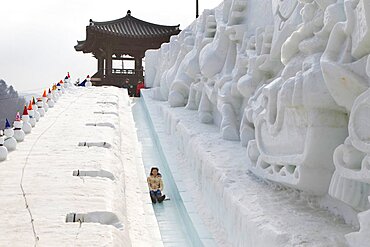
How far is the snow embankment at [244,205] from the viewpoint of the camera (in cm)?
346

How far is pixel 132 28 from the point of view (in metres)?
22.6

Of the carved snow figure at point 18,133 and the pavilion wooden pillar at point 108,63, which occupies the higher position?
the pavilion wooden pillar at point 108,63

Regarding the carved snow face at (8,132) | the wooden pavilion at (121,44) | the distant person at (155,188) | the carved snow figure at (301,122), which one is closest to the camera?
the carved snow figure at (301,122)

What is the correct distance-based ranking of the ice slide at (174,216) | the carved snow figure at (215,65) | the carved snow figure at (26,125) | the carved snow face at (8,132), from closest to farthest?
the ice slide at (174,216)
the carved snow face at (8,132)
the carved snow figure at (26,125)
the carved snow figure at (215,65)

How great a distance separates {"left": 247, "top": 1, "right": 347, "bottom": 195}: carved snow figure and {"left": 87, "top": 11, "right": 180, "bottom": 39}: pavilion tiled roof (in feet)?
55.4

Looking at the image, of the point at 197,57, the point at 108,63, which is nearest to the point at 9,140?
the point at 197,57

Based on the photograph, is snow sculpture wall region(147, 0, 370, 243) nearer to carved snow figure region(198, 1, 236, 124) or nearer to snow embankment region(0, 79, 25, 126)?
carved snow figure region(198, 1, 236, 124)

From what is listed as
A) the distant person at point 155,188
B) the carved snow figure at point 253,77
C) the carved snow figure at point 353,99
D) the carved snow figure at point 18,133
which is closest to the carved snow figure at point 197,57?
the carved snow figure at point 253,77

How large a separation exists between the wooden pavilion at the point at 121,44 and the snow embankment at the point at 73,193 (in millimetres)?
14304

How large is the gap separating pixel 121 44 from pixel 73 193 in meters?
18.1

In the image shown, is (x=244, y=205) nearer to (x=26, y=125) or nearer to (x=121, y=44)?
(x=26, y=125)

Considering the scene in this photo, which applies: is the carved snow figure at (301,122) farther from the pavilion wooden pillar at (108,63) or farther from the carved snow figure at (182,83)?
the pavilion wooden pillar at (108,63)

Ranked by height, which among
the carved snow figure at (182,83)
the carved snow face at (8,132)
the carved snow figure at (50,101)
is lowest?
the carved snow figure at (50,101)

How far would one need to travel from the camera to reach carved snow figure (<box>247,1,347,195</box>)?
12.1 feet
